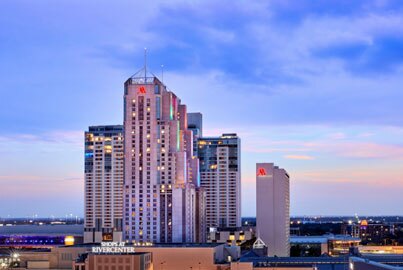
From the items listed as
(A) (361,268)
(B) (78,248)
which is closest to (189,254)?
(B) (78,248)

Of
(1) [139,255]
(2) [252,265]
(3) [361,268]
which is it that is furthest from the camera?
(2) [252,265]

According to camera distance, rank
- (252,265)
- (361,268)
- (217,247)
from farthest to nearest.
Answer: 1. (217,247)
2. (252,265)
3. (361,268)

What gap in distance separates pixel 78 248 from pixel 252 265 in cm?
5227

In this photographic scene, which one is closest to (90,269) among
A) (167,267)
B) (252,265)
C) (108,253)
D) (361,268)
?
(108,253)

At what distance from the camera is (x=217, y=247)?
7574 inches

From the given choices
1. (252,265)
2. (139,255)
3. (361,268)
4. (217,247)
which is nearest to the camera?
(361,268)

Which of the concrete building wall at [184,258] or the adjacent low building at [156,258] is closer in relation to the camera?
the adjacent low building at [156,258]

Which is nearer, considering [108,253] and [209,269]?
[108,253]

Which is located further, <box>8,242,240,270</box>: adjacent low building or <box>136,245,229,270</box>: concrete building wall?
<box>136,245,229,270</box>: concrete building wall

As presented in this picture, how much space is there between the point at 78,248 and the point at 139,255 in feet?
149

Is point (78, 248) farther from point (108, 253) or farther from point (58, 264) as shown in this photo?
point (108, 253)

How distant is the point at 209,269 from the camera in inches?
7013

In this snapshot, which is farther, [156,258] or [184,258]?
[156,258]

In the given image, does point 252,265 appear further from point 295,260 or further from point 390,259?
point 390,259
